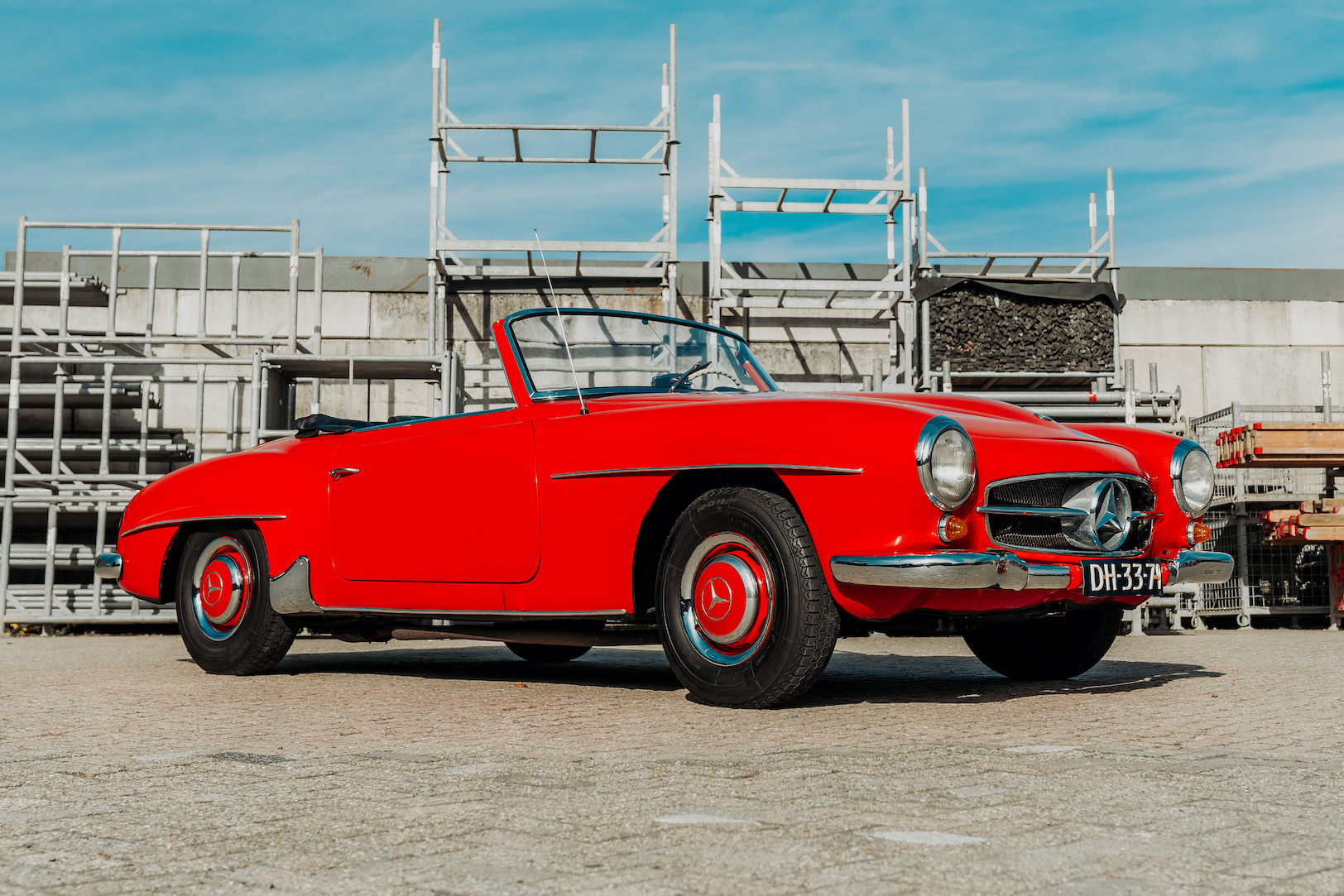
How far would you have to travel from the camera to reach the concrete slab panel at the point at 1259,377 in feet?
42.6

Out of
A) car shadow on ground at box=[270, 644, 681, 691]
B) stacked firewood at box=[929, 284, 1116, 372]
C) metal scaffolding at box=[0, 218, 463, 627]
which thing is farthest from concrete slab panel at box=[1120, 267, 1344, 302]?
car shadow on ground at box=[270, 644, 681, 691]

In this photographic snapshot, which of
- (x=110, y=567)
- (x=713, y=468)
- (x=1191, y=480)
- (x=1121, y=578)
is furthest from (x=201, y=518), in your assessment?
(x=1191, y=480)

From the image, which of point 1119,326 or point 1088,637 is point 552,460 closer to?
point 1088,637

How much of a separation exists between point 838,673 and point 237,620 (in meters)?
2.75

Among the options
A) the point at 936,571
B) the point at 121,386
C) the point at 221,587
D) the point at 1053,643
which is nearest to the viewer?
the point at 936,571

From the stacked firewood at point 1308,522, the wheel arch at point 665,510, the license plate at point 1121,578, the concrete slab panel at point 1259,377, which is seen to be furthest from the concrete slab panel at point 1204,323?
the wheel arch at point 665,510

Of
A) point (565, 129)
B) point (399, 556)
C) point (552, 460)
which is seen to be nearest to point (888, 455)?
point (552, 460)

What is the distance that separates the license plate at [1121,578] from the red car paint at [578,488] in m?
0.07

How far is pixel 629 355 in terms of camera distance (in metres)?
5.60

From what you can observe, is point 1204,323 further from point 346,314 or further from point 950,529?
point 950,529

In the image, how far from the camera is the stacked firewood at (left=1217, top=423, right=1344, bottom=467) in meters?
10.8

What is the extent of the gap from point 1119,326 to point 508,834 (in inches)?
456

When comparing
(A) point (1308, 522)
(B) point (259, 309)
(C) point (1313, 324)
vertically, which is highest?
(C) point (1313, 324)

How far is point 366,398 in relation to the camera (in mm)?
12039
